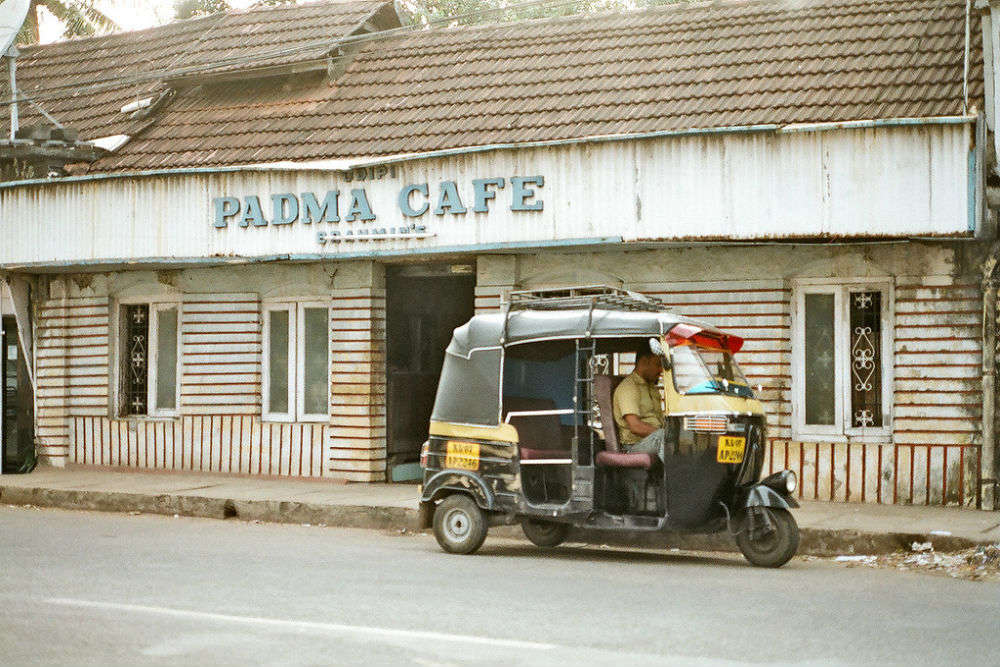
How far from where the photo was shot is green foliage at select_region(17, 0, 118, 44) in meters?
30.3

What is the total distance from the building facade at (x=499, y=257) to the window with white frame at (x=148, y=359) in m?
0.04

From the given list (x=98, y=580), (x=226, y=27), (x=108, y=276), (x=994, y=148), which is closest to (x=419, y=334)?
(x=108, y=276)

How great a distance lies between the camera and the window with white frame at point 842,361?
14.9 m

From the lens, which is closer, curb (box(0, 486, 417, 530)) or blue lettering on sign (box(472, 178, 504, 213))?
curb (box(0, 486, 417, 530))

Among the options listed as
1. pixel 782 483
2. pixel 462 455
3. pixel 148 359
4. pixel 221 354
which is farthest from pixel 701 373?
pixel 148 359

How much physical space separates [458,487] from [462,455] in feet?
0.89

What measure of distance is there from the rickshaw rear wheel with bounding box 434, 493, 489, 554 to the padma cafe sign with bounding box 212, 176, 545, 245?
4.70 m

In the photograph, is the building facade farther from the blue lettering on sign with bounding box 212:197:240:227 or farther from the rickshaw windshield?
the rickshaw windshield

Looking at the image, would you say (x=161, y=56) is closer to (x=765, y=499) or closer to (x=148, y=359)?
(x=148, y=359)

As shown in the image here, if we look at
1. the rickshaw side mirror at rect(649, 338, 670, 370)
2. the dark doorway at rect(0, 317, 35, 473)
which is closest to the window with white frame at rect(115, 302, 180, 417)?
the dark doorway at rect(0, 317, 35, 473)

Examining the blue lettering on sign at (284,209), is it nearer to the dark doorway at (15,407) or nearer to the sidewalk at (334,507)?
the sidewalk at (334,507)

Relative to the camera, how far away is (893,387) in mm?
14680

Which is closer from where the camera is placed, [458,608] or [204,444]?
[458,608]

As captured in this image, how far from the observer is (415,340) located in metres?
18.3
